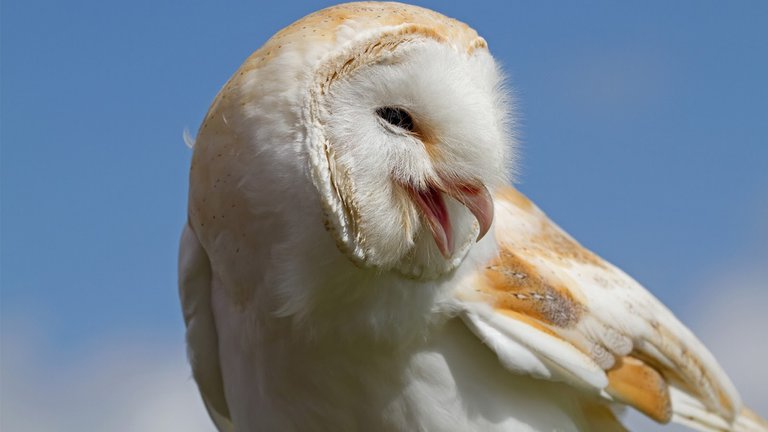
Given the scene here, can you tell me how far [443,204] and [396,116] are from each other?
203 millimetres

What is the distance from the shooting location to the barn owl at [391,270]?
6.46 ft

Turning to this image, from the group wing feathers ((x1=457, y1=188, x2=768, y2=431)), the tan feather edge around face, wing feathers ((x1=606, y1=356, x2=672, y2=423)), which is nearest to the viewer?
the tan feather edge around face

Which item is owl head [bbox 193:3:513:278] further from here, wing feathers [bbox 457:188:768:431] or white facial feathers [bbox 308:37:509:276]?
wing feathers [bbox 457:188:768:431]

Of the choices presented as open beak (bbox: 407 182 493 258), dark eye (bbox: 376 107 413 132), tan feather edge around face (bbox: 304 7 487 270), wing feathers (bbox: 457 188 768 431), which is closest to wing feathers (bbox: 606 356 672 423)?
wing feathers (bbox: 457 188 768 431)

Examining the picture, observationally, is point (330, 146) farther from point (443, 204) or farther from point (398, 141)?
point (443, 204)

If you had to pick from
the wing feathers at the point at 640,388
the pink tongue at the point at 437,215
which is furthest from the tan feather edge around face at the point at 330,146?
the wing feathers at the point at 640,388

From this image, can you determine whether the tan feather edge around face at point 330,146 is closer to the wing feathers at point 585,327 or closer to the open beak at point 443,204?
the open beak at point 443,204

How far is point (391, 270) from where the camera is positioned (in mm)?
2119

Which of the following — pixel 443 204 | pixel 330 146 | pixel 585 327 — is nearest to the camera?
pixel 330 146

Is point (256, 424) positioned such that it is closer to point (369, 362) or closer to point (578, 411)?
point (369, 362)

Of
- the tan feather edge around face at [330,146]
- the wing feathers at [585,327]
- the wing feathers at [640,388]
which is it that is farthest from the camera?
the wing feathers at [640,388]

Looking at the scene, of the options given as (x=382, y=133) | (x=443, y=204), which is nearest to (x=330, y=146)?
(x=382, y=133)

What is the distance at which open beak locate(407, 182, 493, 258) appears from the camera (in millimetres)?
2014

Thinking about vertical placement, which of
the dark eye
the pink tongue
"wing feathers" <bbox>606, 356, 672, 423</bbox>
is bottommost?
"wing feathers" <bbox>606, 356, 672, 423</bbox>
